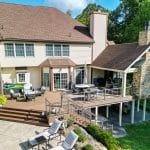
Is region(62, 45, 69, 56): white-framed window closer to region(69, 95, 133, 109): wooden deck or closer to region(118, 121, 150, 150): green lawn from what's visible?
region(69, 95, 133, 109): wooden deck

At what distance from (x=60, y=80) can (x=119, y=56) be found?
23.5ft

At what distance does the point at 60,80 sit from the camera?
872 inches

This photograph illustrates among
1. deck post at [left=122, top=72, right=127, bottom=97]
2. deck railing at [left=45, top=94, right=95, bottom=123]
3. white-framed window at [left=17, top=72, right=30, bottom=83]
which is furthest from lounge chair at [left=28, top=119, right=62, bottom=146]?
white-framed window at [left=17, top=72, right=30, bottom=83]

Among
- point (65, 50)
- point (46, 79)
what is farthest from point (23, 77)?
→ point (65, 50)

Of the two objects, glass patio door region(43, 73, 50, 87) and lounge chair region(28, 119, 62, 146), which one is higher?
glass patio door region(43, 73, 50, 87)

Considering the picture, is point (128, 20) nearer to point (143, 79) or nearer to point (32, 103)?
point (143, 79)

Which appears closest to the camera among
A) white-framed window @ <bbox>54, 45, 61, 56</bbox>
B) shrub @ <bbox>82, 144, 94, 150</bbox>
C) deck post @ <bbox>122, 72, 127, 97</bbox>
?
shrub @ <bbox>82, 144, 94, 150</bbox>

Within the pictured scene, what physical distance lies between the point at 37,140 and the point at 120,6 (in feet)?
128

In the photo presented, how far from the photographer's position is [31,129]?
13359 millimetres

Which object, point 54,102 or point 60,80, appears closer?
point 54,102

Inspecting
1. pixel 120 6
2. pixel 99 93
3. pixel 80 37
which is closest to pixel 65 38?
pixel 80 37

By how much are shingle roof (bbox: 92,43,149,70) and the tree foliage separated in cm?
1212

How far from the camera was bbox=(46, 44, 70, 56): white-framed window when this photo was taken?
22219 millimetres

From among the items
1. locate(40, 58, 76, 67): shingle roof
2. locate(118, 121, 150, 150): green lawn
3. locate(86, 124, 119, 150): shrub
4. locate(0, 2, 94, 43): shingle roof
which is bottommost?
locate(118, 121, 150, 150): green lawn
